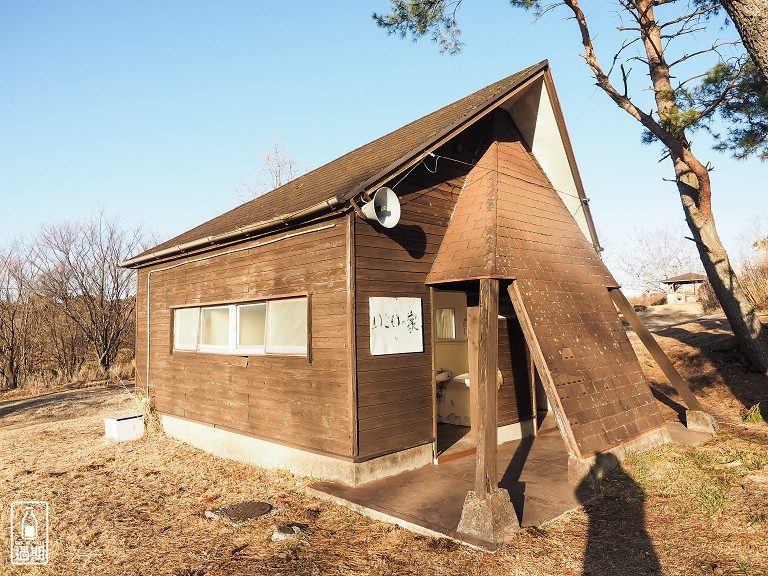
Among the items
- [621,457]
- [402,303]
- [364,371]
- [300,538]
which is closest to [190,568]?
[300,538]

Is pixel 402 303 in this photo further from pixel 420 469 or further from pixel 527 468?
pixel 527 468

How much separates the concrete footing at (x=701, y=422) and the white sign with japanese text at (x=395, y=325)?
4908mm

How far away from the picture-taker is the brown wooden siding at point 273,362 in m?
6.78

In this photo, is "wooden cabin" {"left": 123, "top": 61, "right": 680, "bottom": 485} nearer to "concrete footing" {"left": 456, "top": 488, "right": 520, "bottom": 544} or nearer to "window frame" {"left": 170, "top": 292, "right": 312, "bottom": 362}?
"window frame" {"left": 170, "top": 292, "right": 312, "bottom": 362}

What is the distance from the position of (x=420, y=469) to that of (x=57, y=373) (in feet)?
65.8

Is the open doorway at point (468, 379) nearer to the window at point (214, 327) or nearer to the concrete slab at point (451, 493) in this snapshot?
the concrete slab at point (451, 493)

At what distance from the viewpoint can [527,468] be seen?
702cm

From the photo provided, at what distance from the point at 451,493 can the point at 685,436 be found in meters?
4.50

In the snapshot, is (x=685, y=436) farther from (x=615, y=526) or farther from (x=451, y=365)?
(x=451, y=365)

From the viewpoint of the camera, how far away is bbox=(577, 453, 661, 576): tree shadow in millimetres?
4285

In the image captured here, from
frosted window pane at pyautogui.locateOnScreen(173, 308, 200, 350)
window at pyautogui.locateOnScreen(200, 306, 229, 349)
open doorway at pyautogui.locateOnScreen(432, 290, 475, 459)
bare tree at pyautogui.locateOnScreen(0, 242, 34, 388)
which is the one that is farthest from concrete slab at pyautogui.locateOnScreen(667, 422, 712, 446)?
bare tree at pyautogui.locateOnScreen(0, 242, 34, 388)

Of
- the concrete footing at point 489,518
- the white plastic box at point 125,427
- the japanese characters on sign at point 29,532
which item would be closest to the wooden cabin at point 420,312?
the concrete footing at point 489,518

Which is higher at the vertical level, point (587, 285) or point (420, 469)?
point (587, 285)

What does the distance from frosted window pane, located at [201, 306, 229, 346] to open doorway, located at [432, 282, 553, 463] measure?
380 cm
